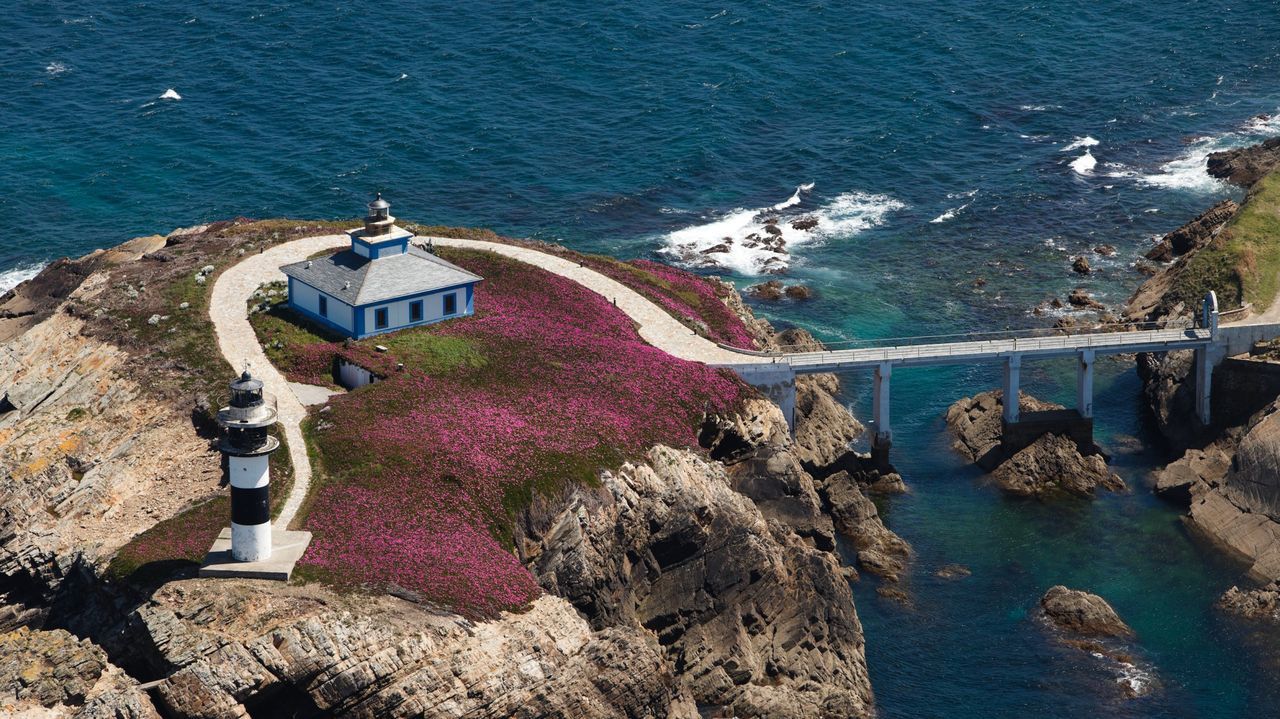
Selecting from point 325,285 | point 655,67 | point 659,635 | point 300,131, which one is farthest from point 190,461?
point 655,67

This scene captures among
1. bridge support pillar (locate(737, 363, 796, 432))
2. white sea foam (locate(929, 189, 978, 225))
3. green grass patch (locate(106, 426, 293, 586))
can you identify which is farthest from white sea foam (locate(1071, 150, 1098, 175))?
green grass patch (locate(106, 426, 293, 586))

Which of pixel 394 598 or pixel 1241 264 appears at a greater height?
pixel 1241 264

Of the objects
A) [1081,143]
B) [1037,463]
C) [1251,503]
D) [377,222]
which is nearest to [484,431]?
[377,222]

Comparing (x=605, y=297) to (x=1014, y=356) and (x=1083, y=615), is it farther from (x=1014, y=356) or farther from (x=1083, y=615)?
(x=1083, y=615)

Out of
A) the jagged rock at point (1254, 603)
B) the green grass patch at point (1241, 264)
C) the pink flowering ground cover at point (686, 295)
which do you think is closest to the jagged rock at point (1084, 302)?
the green grass patch at point (1241, 264)

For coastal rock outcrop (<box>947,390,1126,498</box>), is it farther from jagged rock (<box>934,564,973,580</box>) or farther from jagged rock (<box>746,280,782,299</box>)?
jagged rock (<box>746,280,782,299</box>)

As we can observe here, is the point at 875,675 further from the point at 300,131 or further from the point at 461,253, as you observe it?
the point at 300,131
